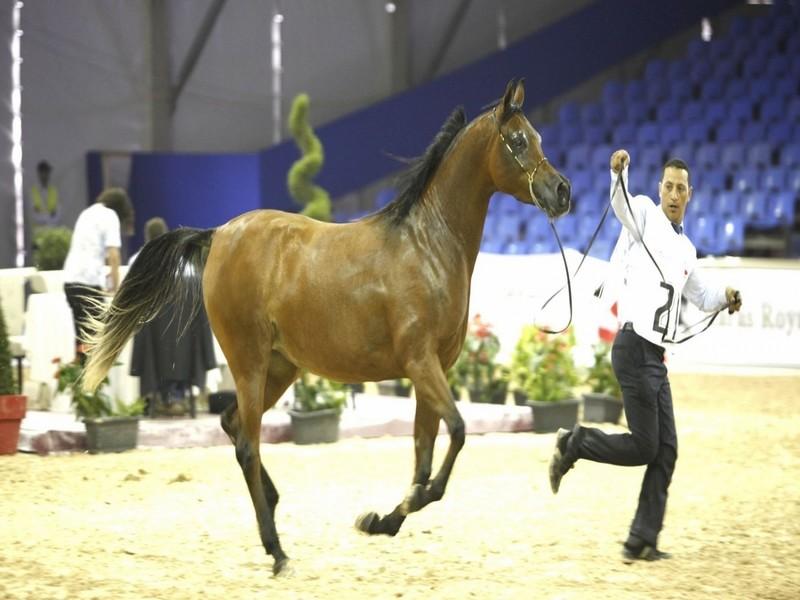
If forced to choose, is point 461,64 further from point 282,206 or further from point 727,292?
point 727,292

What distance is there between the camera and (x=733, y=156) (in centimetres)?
1914

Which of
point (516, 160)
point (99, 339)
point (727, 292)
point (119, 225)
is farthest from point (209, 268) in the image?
point (119, 225)

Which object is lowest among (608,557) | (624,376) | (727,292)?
(608,557)

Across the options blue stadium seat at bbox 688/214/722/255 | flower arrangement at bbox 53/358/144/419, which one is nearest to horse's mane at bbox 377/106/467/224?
flower arrangement at bbox 53/358/144/419

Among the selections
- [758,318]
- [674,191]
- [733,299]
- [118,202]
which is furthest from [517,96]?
[758,318]

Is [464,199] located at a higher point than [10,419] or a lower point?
higher

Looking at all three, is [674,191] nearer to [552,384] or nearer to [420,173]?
[420,173]

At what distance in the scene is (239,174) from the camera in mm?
20906

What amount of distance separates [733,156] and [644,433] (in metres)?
14.2

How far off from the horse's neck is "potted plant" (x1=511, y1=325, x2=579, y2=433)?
188 inches

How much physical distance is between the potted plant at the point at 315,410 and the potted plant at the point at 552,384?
68.3 inches

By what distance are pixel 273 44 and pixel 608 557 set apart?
1766cm

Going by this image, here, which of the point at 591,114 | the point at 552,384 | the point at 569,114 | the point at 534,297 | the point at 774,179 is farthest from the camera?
the point at 569,114

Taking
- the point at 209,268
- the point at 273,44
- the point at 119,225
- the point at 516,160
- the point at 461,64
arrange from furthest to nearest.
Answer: the point at 461,64, the point at 273,44, the point at 119,225, the point at 209,268, the point at 516,160
